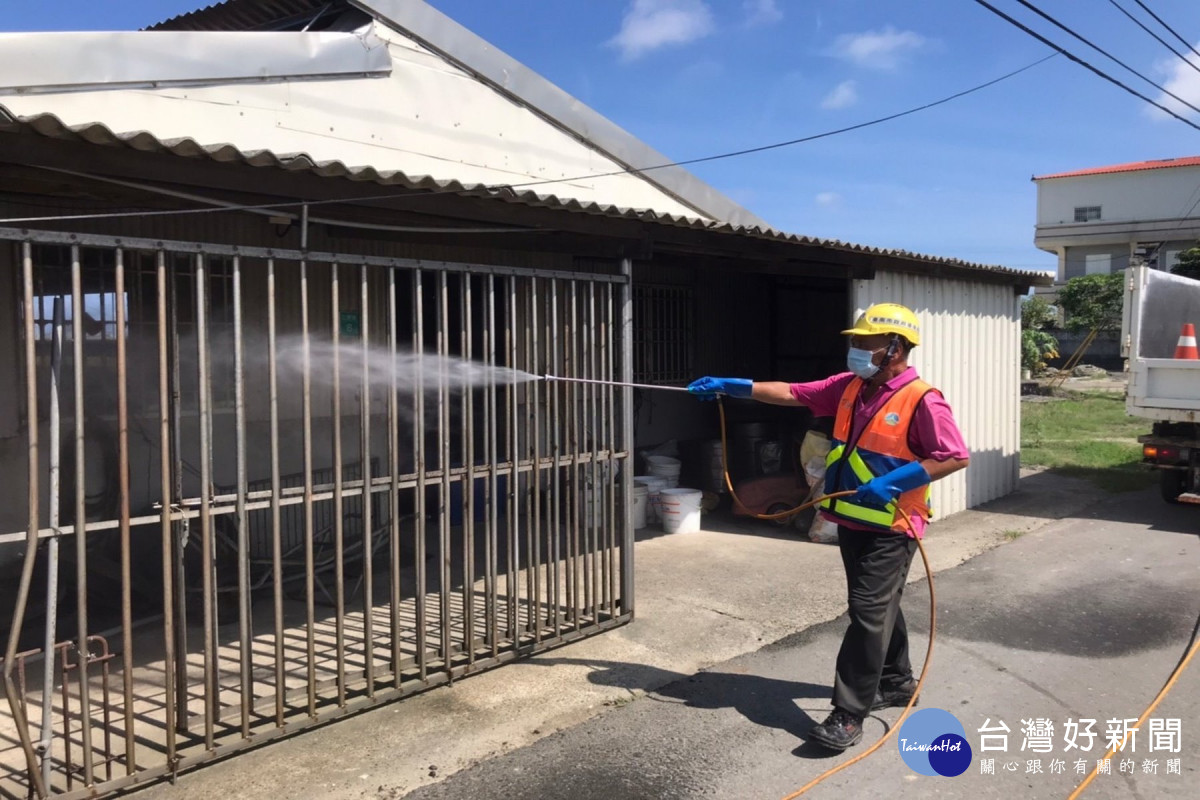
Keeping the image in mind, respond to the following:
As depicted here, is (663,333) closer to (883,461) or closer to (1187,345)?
(1187,345)

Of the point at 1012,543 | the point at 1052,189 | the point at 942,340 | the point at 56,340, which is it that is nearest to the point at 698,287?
the point at 942,340

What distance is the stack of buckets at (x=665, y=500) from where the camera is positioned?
8.91 meters

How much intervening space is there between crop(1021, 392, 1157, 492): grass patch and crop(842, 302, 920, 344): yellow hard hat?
8.98 meters

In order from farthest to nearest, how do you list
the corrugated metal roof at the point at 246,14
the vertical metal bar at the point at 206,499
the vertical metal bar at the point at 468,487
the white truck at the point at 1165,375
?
the white truck at the point at 1165,375, the corrugated metal roof at the point at 246,14, the vertical metal bar at the point at 468,487, the vertical metal bar at the point at 206,499

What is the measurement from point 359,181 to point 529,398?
1.81 meters

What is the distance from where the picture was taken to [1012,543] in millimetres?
8625

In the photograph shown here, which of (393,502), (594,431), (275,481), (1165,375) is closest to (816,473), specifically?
(594,431)

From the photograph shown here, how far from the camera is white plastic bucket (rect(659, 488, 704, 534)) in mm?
8906

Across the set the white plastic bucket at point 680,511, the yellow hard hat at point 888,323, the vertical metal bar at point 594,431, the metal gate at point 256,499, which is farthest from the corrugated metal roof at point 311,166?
the white plastic bucket at point 680,511

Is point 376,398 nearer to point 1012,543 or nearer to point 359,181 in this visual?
point 359,181

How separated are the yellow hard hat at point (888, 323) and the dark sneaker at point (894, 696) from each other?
1835mm

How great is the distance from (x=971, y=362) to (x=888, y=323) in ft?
21.9

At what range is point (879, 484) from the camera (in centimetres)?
410

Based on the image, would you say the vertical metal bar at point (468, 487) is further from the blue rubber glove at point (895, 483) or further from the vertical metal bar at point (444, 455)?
the blue rubber glove at point (895, 483)
